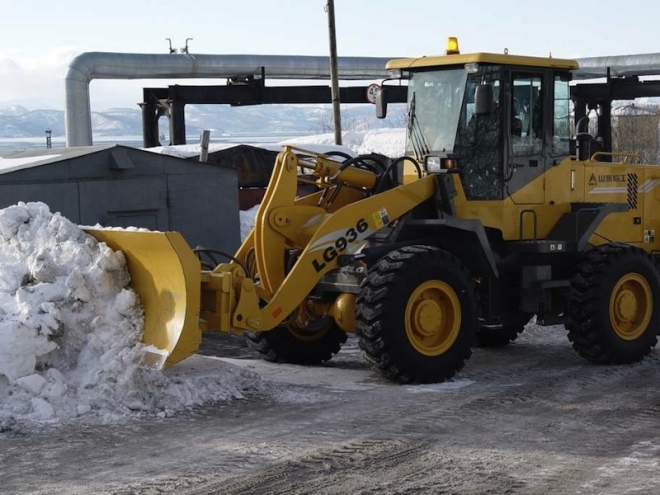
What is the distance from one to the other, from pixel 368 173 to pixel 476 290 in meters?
1.47

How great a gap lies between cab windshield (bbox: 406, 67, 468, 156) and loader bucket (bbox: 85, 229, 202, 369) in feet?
8.84

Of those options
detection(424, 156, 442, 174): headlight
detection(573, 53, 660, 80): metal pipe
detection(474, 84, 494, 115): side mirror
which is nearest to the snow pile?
detection(424, 156, 442, 174): headlight

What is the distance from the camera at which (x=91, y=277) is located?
28.2 feet

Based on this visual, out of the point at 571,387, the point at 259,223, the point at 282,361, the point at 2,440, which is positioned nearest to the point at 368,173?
the point at 259,223

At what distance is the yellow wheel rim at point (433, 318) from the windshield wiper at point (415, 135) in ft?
4.87

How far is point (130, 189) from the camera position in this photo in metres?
15.6

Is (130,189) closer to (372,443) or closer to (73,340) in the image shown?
(73,340)

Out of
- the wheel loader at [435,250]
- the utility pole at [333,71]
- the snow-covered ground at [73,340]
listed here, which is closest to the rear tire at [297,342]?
the wheel loader at [435,250]

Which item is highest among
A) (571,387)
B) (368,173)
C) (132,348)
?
(368,173)

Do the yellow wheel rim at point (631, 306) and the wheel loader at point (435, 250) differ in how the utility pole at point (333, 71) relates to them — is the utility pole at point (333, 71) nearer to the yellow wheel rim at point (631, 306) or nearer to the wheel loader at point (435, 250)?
the wheel loader at point (435, 250)

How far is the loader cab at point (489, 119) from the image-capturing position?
984cm

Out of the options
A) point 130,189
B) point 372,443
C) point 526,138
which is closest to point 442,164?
point 526,138

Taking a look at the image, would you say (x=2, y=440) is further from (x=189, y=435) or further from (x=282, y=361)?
(x=282, y=361)

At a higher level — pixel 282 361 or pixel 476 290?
pixel 476 290
